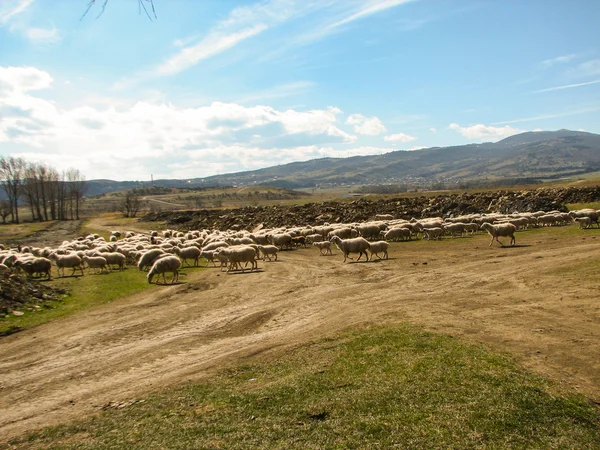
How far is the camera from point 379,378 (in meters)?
9.37

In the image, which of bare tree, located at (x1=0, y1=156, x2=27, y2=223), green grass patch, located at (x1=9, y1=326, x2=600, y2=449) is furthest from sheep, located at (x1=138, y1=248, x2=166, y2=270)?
bare tree, located at (x1=0, y1=156, x2=27, y2=223)

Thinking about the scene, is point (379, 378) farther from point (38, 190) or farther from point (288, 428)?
point (38, 190)

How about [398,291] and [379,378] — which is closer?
[379,378]

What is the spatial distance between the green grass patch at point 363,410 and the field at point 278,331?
0.09 meters

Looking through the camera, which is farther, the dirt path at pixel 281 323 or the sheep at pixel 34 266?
the sheep at pixel 34 266

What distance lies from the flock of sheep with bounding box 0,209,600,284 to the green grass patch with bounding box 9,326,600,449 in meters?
16.9

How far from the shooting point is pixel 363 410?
802 cm

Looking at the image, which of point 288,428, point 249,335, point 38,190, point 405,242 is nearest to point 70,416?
point 288,428

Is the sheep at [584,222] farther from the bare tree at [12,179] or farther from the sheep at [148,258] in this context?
the bare tree at [12,179]

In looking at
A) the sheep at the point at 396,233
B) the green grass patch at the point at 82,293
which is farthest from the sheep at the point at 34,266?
the sheep at the point at 396,233

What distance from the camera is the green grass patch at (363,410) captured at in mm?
7039

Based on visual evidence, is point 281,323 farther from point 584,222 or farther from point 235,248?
point 584,222

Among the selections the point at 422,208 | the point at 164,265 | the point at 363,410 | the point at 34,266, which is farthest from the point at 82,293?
the point at 422,208

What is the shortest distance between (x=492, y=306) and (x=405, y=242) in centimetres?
2341
